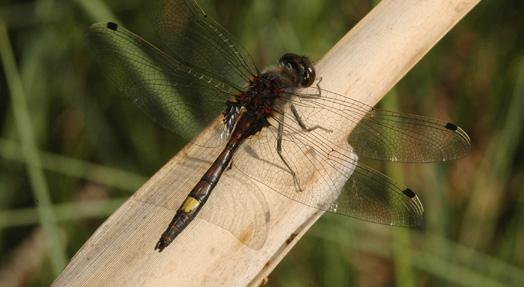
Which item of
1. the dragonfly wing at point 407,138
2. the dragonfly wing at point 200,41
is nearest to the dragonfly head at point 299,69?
the dragonfly wing at point 200,41

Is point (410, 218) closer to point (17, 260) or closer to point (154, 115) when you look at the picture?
A: point (154, 115)

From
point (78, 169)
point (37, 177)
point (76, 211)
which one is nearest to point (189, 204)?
point (37, 177)

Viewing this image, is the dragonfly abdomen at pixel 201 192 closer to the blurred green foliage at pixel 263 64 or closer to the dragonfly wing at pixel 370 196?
the dragonfly wing at pixel 370 196

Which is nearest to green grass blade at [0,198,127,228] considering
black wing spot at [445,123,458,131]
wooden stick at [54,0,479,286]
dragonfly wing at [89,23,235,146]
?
dragonfly wing at [89,23,235,146]

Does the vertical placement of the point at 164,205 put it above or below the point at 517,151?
below

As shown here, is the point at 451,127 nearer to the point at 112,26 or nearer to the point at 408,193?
the point at 408,193

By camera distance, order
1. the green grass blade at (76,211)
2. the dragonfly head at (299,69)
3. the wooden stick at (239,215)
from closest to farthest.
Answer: the wooden stick at (239,215)
the dragonfly head at (299,69)
the green grass blade at (76,211)

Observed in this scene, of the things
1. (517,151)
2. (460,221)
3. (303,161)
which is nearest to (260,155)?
(303,161)

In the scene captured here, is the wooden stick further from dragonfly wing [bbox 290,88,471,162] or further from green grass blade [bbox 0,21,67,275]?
green grass blade [bbox 0,21,67,275]
